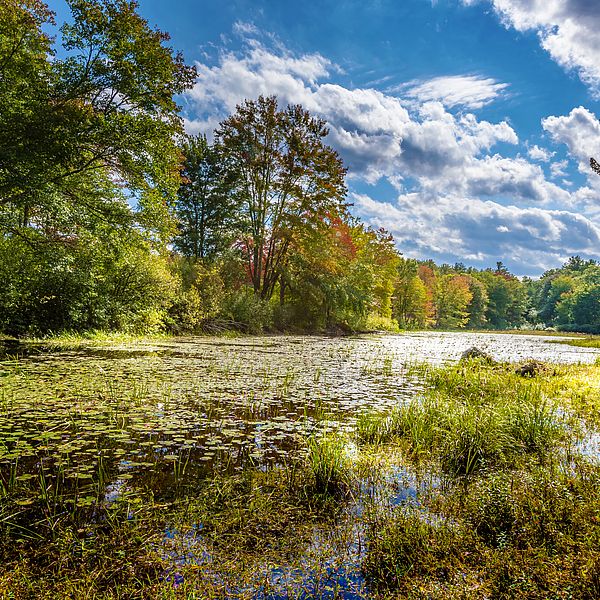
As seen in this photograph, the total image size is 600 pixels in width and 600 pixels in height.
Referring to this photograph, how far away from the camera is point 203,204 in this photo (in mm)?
28688

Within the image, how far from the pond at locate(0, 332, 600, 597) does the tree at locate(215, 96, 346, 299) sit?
17067 millimetres

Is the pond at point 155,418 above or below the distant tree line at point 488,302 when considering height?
below

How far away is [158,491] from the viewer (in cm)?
341

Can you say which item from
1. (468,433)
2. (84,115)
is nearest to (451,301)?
(84,115)

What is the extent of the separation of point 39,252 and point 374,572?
49.6ft

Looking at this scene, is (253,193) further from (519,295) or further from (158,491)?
(519,295)

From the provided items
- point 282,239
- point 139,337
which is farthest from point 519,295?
point 139,337

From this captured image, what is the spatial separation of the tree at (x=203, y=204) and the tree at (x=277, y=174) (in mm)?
1507

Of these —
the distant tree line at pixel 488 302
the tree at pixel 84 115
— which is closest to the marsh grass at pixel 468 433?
the tree at pixel 84 115

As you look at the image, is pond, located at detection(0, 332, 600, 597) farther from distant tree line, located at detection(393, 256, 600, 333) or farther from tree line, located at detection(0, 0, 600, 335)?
distant tree line, located at detection(393, 256, 600, 333)

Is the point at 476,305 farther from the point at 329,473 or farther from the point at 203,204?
the point at 329,473

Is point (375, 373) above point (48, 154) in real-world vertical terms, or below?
below

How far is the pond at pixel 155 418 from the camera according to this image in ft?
11.7

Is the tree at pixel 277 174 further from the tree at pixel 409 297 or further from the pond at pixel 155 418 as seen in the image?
the tree at pixel 409 297
